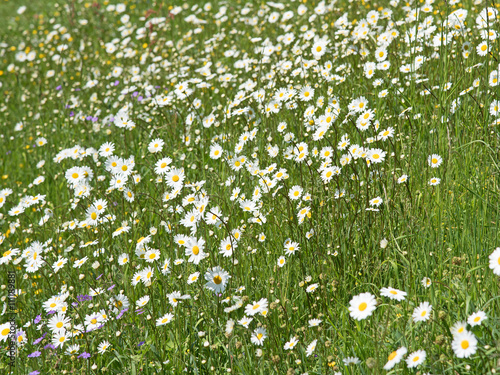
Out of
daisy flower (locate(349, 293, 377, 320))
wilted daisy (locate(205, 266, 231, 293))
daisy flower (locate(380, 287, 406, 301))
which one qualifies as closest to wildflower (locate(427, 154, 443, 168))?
daisy flower (locate(380, 287, 406, 301))

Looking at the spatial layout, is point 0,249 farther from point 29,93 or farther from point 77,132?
point 29,93

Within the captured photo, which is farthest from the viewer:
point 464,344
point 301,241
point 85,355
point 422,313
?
point 301,241

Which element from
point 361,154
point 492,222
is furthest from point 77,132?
point 492,222

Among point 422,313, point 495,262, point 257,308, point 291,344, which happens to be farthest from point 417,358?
point 257,308

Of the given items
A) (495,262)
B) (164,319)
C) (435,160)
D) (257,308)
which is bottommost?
(164,319)

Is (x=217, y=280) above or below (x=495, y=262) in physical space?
below

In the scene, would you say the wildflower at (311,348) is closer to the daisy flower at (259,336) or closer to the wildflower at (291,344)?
the wildflower at (291,344)

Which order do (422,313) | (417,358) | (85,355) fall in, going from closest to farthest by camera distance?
1. (417,358)
2. (422,313)
3. (85,355)

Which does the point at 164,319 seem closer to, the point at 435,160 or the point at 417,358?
the point at 417,358

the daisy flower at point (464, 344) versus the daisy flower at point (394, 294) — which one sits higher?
the daisy flower at point (464, 344)

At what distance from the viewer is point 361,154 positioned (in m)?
2.53

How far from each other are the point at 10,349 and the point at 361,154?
204 cm

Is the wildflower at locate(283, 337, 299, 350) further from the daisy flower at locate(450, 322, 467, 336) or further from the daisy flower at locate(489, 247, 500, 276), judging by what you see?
the daisy flower at locate(489, 247, 500, 276)

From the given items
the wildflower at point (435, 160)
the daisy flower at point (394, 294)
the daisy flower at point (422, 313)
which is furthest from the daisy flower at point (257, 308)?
the wildflower at point (435, 160)
